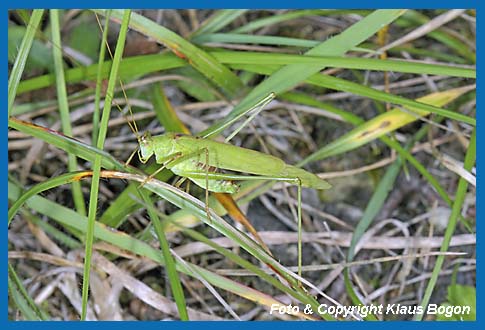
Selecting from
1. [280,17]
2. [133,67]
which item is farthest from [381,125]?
[133,67]

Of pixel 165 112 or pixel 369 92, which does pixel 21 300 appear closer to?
pixel 165 112

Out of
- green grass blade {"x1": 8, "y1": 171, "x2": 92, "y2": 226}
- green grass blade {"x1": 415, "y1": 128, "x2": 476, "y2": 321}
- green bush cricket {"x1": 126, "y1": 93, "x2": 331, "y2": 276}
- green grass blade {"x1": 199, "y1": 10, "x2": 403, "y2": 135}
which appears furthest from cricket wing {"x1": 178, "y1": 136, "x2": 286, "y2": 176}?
green grass blade {"x1": 415, "y1": 128, "x2": 476, "y2": 321}

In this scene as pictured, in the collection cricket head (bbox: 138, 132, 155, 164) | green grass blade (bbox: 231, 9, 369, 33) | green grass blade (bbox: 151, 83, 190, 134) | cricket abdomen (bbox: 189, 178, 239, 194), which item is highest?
green grass blade (bbox: 231, 9, 369, 33)

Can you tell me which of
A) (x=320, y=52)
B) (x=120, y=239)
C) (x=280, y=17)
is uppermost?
(x=280, y=17)

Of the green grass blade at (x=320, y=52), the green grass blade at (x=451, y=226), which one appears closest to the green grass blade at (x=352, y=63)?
the green grass blade at (x=320, y=52)

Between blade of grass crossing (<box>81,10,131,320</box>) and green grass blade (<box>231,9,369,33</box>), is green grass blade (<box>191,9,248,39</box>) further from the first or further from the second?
blade of grass crossing (<box>81,10,131,320</box>)

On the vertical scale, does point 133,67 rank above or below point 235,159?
above
